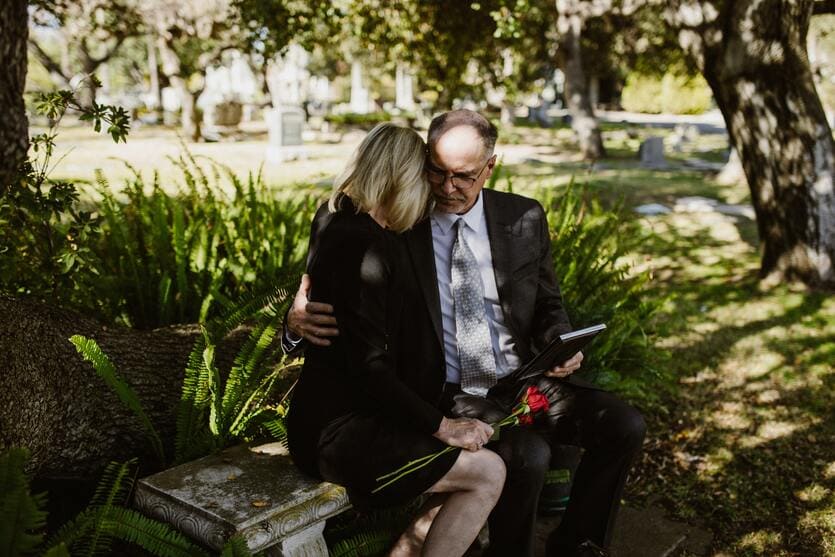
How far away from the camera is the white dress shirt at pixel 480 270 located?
3.17 m

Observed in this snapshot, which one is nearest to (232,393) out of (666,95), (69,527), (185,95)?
(69,527)

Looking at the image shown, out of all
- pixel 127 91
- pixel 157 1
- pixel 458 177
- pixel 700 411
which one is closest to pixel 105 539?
pixel 458 177

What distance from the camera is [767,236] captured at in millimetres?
7797

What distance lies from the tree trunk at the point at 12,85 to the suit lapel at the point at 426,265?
73.2 inches

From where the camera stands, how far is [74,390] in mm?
3074

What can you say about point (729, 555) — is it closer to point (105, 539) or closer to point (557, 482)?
point (557, 482)

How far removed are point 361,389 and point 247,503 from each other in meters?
0.54

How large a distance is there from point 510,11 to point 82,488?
6.97 m

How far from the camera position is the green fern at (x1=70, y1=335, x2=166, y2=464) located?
284 centimetres

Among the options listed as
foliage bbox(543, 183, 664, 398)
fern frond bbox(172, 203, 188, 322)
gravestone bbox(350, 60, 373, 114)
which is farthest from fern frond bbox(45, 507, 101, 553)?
gravestone bbox(350, 60, 373, 114)

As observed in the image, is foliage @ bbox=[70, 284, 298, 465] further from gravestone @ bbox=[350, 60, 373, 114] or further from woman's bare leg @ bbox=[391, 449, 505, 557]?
gravestone @ bbox=[350, 60, 373, 114]

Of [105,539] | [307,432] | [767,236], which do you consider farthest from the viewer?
[767,236]

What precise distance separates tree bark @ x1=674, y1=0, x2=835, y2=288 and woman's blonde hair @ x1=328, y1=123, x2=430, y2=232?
5.35 metres

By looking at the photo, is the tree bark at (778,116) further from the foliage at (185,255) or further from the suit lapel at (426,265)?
the suit lapel at (426,265)
